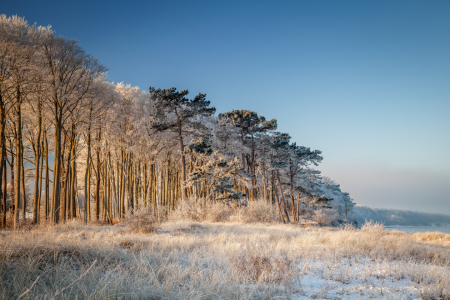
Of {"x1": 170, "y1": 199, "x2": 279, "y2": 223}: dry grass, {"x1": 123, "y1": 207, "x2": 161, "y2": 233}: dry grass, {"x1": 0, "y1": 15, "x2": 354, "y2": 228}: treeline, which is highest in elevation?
{"x1": 0, "y1": 15, "x2": 354, "y2": 228}: treeline

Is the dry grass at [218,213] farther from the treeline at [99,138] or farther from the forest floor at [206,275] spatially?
the forest floor at [206,275]

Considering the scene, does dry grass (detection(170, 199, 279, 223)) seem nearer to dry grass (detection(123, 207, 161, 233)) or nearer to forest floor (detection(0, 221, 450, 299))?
dry grass (detection(123, 207, 161, 233))

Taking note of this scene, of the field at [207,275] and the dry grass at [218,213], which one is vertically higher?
the field at [207,275]

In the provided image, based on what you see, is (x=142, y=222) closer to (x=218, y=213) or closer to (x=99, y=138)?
(x=218, y=213)

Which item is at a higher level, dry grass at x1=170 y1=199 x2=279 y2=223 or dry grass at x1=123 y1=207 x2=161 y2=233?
dry grass at x1=123 y1=207 x2=161 y2=233

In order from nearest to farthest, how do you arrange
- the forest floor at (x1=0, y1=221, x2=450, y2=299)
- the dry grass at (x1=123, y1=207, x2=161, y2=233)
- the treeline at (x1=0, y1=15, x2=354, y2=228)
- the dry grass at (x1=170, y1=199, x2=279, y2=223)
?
the forest floor at (x1=0, y1=221, x2=450, y2=299) < the dry grass at (x1=123, y1=207, x2=161, y2=233) < the treeline at (x1=0, y1=15, x2=354, y2=228) < the dry grass at (x1=170, y1=199, x2=279, y2=223)

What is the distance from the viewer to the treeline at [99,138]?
11.4 meters

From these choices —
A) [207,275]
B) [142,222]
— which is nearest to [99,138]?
[142,222]

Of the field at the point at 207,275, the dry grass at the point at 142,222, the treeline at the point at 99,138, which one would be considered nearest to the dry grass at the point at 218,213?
the treeline at the point at 99,138

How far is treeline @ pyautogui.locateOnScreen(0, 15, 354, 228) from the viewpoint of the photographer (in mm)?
11383

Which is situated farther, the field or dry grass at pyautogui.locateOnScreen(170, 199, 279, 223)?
dry grass at pyautogui.locateOnScreen(170, 199, 279, 223)

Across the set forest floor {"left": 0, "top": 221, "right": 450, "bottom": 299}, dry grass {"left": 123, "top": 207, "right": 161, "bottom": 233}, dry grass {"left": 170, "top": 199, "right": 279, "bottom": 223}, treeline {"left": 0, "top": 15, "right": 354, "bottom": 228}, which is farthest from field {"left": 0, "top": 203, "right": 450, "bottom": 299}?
dry grass {"left": 170, "top": 199, "right": 279, "bottom": 223}

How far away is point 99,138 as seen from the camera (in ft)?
56.4

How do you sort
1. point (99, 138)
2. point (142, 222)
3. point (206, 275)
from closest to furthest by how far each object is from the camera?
point (206, 275) < point (142, 222) < point (99, 138)
